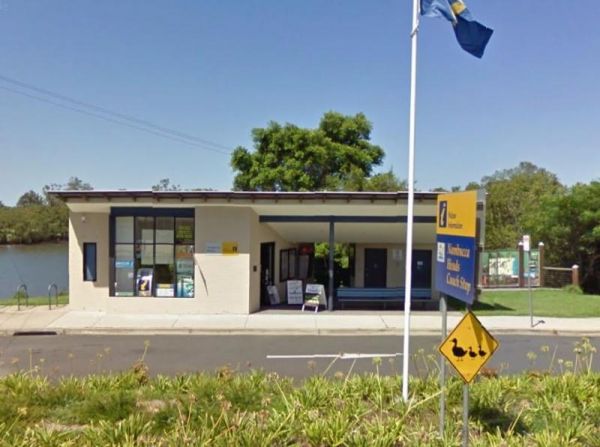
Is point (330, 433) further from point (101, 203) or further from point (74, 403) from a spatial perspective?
point (101, 203)

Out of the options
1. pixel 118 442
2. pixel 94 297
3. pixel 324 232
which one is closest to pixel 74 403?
pixel 118 442

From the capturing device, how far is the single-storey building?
13.3 metres

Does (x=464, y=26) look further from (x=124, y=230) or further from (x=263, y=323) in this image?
(x=124, y=230)

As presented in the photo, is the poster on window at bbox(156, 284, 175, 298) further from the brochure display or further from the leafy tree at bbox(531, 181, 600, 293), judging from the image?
the leafy tree at bbox(531, 181, 600, 293)

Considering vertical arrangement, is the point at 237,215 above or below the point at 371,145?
below

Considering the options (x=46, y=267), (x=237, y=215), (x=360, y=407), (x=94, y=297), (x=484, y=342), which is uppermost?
(x=237, y=215)

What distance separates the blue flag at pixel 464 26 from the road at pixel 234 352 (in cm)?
491

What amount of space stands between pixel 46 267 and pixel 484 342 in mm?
42487

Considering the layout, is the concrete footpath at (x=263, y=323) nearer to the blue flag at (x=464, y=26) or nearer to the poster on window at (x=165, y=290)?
the poster on window at (x=165, y=290)

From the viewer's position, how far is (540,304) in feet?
54.2

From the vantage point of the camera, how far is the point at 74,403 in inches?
200

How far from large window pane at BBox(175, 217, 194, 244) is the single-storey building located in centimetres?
3

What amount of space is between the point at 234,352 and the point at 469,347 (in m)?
6.67

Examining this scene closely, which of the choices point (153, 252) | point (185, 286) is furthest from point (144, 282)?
point (185, 286)
